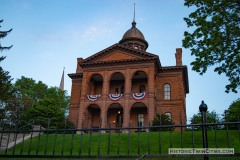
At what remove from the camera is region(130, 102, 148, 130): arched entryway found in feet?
112

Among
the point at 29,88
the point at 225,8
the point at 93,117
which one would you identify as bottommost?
the point at 93,117

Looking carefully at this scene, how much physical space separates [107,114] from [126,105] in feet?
14.4

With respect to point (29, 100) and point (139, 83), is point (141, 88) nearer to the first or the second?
point (139, 83)

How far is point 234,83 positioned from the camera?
13.5 meters

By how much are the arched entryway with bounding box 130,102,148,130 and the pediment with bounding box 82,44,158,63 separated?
683 centimetres

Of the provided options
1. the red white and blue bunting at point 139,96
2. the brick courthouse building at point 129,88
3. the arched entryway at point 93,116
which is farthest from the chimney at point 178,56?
the arched entryway at point 93,116

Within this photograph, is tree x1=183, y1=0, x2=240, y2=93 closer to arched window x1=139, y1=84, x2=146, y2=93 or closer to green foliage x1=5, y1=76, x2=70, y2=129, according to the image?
arched window x1=139, y1=84, x2=146, y2=93

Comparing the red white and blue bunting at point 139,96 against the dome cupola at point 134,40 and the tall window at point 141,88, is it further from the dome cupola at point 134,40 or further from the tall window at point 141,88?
the dome cupola at point 134,40

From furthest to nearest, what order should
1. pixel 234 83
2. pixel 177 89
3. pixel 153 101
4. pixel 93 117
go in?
pixel 93 117
pixel 177 89
pixel 153 101
pixel 234 83

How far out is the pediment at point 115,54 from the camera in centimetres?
3397

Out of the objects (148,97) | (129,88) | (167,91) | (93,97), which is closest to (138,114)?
(148,97)

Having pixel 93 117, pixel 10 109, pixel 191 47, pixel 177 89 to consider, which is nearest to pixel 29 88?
pixel 10 109

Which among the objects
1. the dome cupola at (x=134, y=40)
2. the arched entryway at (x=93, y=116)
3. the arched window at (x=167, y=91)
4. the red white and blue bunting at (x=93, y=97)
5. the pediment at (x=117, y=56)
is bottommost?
the arched entryway at (x=93, y=116)

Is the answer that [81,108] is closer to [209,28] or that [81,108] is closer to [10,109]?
[10,109]
